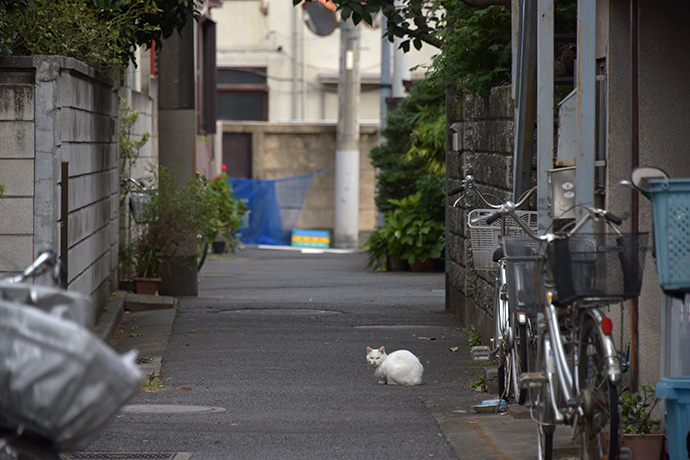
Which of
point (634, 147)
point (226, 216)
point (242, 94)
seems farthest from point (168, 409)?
point (242, 94)

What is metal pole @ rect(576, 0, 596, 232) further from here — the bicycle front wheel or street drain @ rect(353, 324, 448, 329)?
street drain @ rect(353, 324, 448, 329)

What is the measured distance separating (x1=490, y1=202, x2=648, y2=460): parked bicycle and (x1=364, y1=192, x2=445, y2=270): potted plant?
13414 millimetres

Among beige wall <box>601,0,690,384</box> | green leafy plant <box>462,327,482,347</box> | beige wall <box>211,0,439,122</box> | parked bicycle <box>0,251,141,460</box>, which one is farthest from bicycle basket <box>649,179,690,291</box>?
beige wall <box>211,0,439,122</box>

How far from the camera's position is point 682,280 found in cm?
453

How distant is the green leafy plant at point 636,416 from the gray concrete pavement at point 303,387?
55 centimetres

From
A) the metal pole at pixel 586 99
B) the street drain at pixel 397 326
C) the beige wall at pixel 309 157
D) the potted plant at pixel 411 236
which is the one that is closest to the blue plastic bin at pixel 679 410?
the metal pole at pixel 586 99

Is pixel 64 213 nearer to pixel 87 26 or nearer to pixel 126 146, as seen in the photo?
pixel 87 26

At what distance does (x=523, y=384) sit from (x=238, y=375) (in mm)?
3669

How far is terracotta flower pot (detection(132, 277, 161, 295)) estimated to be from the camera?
1283 centimetres

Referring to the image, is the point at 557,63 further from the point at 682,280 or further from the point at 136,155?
the point at 136,155

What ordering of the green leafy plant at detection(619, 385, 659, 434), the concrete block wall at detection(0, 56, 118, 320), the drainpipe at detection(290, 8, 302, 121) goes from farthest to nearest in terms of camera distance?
the drainpipe at detection(290, 8, 302, 121)
the concrete block wall at detection(0, 56, 118, 320)
the green leafy plant at detection(619, 385, 659, 434)

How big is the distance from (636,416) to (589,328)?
0.75m

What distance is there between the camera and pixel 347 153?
2883cm

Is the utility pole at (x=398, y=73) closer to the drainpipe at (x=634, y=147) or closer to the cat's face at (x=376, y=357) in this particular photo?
the cat's face at (x=376, y=357)
